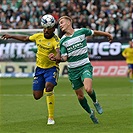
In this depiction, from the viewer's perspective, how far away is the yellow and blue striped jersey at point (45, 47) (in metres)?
13.4

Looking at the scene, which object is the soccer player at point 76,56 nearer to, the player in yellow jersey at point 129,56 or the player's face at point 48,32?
the player's face at point 48,32

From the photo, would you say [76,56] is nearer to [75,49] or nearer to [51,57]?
[75,49]

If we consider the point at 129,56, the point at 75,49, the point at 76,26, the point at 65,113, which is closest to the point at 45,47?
the point at 75,49

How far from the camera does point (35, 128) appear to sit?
12.0m

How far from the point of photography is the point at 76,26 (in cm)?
3572

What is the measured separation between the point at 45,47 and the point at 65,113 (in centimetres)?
251

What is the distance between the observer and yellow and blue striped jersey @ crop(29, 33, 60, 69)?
528 inches

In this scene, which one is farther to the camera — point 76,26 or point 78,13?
point 78,13

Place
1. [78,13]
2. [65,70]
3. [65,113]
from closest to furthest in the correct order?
[65,113], [65,70], [78,13]

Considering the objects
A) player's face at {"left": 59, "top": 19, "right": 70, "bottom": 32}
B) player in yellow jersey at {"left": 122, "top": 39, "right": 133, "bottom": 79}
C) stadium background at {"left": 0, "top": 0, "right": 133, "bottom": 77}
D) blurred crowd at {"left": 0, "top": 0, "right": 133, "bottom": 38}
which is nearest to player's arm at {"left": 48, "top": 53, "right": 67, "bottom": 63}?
player's face at {"left": 59, "top": 19, "right": 70, "bottom": 32}

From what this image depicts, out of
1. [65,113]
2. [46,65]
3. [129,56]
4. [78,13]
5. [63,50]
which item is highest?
[63,50]

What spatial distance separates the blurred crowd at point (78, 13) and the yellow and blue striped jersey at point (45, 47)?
830 inches

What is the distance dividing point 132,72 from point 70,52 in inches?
754

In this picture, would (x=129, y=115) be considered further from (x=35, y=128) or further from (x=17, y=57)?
(x=17, y=57)
